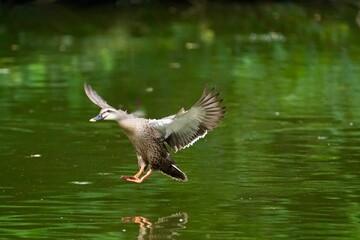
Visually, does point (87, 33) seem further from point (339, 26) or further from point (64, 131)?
point (64, 131)

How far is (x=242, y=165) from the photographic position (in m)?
11.3

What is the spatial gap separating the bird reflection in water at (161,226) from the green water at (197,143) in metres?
0.02

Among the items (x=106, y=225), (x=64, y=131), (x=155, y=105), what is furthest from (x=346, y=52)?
(x=106, y=225)

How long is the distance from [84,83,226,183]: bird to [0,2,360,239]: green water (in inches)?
9.1

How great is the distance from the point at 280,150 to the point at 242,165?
3.23 ft

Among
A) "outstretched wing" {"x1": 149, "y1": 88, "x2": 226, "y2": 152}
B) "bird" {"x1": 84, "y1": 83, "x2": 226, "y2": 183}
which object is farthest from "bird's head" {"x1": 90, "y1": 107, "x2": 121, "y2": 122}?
"outstretched wing" {"x1": 149, "y1": 88, "x2": 226, "y2": 152}

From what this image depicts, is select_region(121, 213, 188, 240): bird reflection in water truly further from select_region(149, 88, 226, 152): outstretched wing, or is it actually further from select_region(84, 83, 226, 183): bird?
select_region(149, 88, 226, 152): outstretched wing

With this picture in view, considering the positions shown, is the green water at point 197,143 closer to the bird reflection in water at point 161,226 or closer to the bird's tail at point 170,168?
the bird reflection in water at point 161,226

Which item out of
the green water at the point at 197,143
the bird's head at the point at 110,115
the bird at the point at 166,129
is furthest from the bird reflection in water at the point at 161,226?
the bird's head at the point at 110,115

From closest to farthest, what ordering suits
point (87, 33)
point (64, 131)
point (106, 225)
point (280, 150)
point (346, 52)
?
point (106, 225) < point (280, 150) < point (64, 131) < point (346, 52) < point (87, 33)

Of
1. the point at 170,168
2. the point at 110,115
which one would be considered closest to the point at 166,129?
the point at 170,168

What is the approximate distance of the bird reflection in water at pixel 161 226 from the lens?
8.50 meters

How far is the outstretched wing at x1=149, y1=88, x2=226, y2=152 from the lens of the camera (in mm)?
9852

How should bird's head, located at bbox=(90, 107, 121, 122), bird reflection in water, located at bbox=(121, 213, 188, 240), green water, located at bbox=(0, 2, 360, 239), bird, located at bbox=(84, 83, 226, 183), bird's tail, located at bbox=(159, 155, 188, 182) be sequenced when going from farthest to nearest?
1. bird's tail, located at bbox=(159, 155, 188, 182)
2. bird, located at bbox=(84, 83, 226, 183)
3. bird's head, located at bbox=(90, 107, 121, 122)
4. green water, located at bbox=(0, 2, 360, 239)
5. bird reflection in water, located at bbox=(121, 213, 188, 240)
